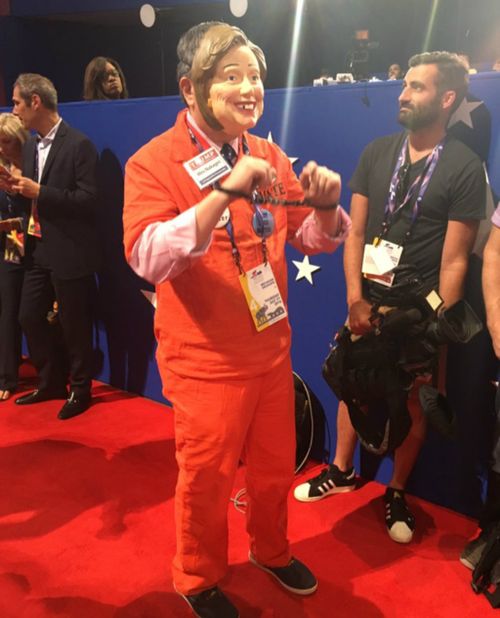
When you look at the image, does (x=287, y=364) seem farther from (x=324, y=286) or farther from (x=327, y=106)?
(x=327, y=106)

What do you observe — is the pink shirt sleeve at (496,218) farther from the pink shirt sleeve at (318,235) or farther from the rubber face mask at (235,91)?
the rubber face mask at (235,91)

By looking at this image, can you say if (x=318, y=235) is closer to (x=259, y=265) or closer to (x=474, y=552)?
(x=259, y=265)

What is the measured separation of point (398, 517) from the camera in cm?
243

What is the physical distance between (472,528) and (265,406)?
1.27 metres

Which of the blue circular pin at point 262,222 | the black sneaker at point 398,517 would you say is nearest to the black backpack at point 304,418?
the black sneaker at point 398,517

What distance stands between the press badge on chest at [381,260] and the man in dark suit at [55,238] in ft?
5.45

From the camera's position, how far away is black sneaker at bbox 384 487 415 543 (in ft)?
7.79

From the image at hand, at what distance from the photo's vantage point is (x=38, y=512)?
2596 mm

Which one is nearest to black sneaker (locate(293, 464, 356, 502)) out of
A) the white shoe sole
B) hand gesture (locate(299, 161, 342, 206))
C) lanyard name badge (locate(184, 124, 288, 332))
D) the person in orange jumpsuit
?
the white shoe sole

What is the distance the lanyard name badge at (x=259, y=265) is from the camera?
1.46 metres

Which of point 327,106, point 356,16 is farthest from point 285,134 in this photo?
point 356,16

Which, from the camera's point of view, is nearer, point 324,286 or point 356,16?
point 324,286

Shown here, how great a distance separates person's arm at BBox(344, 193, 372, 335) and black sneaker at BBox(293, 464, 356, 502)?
29.9 inches

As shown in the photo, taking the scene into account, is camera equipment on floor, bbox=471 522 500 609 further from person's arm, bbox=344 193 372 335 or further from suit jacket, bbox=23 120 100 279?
suit jacket, bbox=23 120 100 279
